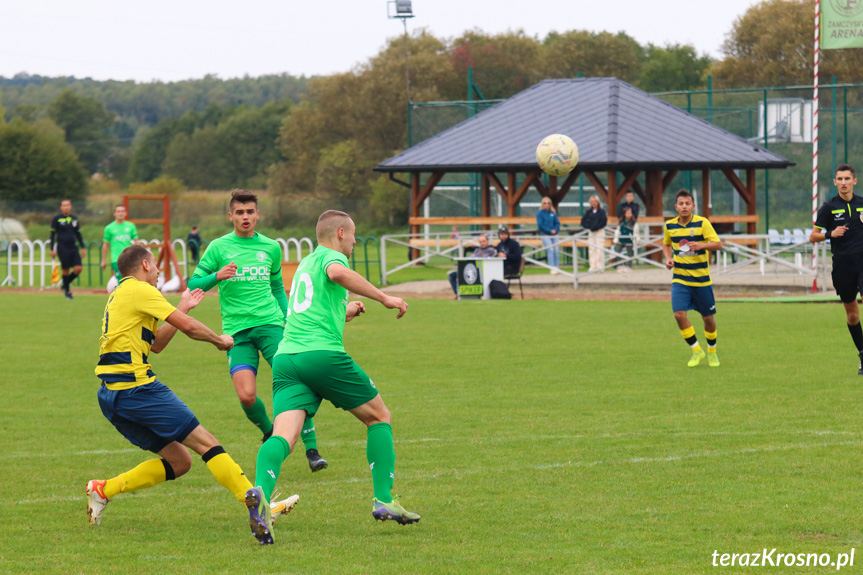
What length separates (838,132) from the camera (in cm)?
3491

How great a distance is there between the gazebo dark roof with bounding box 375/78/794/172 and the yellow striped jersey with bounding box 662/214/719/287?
51.9ft

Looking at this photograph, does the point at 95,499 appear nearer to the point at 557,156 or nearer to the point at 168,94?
the point at 557,156

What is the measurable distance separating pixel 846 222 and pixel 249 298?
6528 mm

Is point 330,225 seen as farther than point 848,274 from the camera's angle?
No

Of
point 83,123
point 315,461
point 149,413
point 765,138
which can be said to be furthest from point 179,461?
point 83,123

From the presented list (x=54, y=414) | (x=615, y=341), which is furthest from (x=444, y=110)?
(x=54, y=414)

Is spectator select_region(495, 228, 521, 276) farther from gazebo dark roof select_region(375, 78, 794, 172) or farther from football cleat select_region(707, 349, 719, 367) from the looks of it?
football cleat select_region(707, 349, 719, 367)

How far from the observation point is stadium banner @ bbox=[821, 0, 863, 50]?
2208 centimetres

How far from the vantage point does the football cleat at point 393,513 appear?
595 cm

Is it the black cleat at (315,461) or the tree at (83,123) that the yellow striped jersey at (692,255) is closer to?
the black cleat at (315,461)

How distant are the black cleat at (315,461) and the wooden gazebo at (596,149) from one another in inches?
841

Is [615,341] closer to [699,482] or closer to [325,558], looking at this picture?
[699,482]

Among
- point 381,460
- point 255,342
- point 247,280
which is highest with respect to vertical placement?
point 247,280

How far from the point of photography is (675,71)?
72.9 meters
